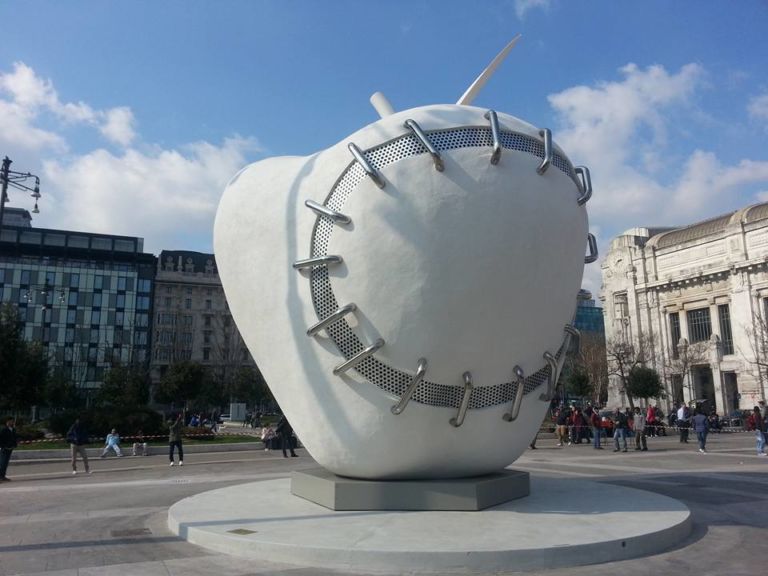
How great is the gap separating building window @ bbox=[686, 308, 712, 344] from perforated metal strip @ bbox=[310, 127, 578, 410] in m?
68.3

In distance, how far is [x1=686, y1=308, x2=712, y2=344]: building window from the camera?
6981 centimetres

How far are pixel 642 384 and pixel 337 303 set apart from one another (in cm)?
4917

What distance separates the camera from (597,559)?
803cm

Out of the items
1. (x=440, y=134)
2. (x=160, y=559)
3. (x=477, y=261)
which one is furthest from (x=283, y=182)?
(x=160, y=559)

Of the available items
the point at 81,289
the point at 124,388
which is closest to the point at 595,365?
the point at 124,388

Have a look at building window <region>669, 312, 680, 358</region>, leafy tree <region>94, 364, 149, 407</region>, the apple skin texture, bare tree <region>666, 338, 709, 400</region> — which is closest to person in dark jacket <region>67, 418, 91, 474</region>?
the apple skin texture

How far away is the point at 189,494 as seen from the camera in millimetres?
14820

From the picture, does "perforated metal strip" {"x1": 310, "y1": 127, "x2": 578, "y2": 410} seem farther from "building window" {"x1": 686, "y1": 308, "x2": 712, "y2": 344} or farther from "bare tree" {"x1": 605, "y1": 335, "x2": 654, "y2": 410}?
"building window" {"x1": 686, "y1": 308, "x2": 712, "y2": 344}

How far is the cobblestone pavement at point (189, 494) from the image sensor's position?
7.90m

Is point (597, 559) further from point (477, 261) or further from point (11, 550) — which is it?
point (11, 550)

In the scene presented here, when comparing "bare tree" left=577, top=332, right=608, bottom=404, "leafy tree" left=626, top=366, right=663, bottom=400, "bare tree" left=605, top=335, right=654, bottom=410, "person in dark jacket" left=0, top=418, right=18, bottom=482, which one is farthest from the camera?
"bare tree" left=577, top=332, right=608, bottom=404

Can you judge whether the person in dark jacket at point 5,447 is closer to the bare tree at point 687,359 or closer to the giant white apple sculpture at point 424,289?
the giant white apple sculpture at point 424,289

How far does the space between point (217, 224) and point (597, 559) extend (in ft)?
30.0

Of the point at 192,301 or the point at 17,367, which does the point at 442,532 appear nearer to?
the point at 17,367
